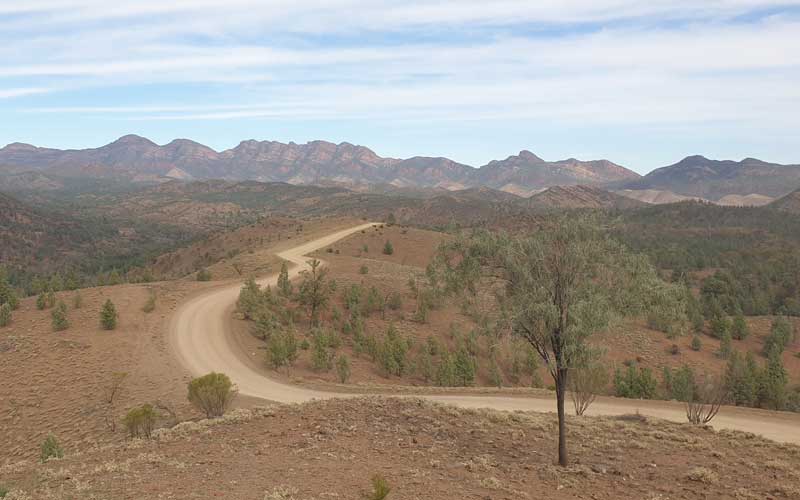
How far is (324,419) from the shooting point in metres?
16.5

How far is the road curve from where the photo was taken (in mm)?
19734

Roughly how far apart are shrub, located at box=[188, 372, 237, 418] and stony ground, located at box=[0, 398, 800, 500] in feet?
3.33

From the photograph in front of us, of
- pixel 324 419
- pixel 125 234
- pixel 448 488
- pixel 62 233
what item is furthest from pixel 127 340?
pixel 125 234

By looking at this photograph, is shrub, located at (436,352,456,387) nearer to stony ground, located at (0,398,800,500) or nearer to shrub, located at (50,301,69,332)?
stony ground, located at (0,398,800,500)

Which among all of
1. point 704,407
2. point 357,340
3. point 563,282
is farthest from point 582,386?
point 357,340

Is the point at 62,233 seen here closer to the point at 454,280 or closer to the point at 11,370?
the point at 11,370

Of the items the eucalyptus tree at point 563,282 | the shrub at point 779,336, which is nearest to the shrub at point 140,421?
the eucalyptus tree at point 563,282

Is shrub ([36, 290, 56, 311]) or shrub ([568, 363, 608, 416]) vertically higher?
shrub ([36, 290, 56, 311])

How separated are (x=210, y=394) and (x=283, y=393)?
4626 millimetres

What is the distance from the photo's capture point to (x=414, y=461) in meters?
13.2

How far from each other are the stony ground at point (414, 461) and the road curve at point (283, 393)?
3.79 m

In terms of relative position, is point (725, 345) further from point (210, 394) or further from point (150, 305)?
point (150, 305)

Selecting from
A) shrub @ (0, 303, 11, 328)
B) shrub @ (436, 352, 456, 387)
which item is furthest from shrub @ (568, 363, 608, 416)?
shrub @ (0, 303, 11, 328)

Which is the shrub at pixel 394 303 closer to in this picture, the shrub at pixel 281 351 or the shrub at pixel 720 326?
the shrub at pixel 281 351
